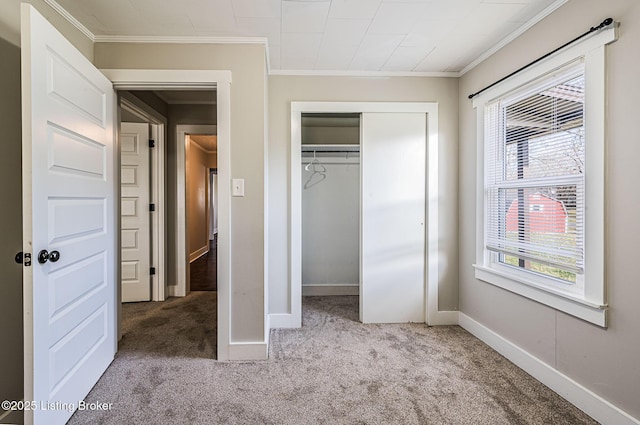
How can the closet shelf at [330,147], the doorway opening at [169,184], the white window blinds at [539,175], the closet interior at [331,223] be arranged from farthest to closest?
the closet interior at [331,223], the closet shelf at [330,147], the doorway opening at [169,184], the white window blinds at [539,175]

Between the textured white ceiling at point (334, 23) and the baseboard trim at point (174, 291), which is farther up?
the textured white ceiling at point (334, 23)

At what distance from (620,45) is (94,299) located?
321 cm

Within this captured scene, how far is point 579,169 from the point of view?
1624 millimetres

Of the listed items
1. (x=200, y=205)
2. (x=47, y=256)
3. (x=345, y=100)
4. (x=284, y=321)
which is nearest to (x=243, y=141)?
(x=345, y=100)

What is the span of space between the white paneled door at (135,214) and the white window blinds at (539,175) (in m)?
3.56

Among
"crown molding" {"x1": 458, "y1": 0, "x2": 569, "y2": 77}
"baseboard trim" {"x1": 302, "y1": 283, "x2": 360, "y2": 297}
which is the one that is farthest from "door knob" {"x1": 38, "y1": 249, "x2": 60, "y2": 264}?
"crown molding" {"x1": 458, "y1": 0, "x2": 569, "y2": 77}

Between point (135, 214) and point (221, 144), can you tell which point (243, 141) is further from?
point (135, 214)

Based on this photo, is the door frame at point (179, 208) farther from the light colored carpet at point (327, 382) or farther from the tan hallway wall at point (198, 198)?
the tan hallway wall at point (198, 198)

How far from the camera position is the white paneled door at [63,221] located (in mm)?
1244

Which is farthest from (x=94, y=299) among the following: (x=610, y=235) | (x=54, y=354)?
(x=610, y=235)

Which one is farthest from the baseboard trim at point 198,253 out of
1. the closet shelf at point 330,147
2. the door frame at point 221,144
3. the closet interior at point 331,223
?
the door frame at point 221,144

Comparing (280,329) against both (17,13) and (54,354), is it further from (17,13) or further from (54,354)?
(17,13)

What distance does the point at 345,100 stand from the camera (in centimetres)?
268

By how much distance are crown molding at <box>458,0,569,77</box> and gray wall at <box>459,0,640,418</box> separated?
0.03 meters
